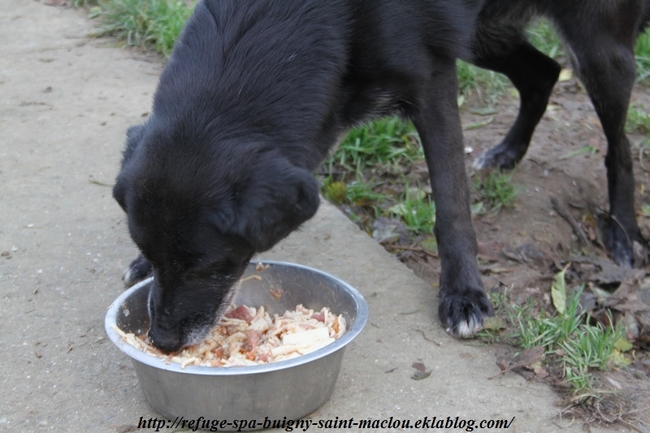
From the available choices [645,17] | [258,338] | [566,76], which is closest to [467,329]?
[258,338]

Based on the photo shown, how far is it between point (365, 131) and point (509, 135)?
2.69ft

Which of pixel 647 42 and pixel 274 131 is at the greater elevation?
pixel 274 131

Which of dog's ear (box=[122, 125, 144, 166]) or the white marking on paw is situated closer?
dog's ear (box=[122, 125, 144, 166])

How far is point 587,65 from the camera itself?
364cm

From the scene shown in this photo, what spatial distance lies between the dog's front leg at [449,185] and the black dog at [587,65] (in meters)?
0.61

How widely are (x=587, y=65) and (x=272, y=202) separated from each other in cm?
207

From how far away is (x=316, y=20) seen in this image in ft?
8.83

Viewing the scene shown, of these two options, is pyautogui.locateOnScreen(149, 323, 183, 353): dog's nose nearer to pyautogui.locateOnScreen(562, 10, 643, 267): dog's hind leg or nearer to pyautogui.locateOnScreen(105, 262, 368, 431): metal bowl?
pyautogui.locateOnScreen(105, 262, 368, 431): metal bowl

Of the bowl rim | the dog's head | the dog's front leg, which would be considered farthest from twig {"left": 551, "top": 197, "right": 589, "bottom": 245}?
the dog's head

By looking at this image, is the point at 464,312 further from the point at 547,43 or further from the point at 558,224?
the point at 547,43

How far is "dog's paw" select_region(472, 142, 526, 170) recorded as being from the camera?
4.34 m

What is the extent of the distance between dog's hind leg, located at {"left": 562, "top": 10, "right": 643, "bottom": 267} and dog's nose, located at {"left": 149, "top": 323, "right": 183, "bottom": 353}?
7.67ft

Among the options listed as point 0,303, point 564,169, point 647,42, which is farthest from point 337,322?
point 647,42

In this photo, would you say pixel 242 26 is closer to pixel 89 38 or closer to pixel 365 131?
pixel 365 131
